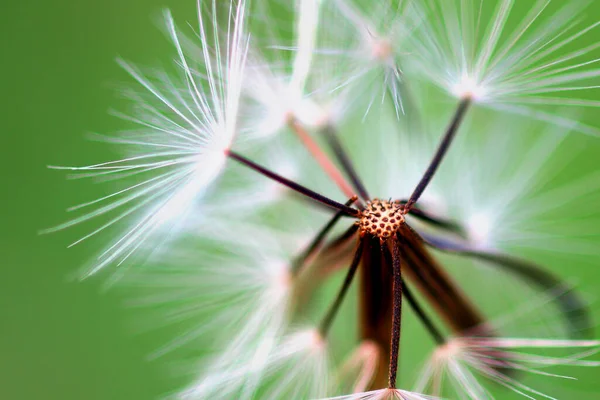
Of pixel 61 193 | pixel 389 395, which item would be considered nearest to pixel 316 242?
pixel 389 395

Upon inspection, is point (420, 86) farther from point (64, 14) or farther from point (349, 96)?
point (64, 14)

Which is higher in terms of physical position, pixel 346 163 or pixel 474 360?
pixel 346 163

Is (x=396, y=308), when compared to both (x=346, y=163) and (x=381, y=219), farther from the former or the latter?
(x=346, y=163)

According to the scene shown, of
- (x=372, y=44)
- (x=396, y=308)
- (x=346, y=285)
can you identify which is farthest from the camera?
(x=372, y=44)

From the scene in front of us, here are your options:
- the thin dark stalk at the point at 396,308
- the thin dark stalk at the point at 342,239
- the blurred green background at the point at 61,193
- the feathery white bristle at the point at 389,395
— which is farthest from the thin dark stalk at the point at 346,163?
the blurred green background at the point at 61,193

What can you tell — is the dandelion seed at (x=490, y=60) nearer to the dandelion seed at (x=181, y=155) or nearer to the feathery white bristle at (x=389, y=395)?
the dandelion seed at (x=181, y=155)

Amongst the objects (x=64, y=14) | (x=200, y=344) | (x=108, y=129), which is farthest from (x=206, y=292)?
(x=64, y=14)

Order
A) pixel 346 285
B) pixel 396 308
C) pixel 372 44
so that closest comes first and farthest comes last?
pixel 396 308 → pixel 346 285 → pixel 372 44

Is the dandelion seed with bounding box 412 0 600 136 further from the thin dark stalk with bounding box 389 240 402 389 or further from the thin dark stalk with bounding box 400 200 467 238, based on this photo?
the thin dark stalk with bounding box 389 240 402 389
